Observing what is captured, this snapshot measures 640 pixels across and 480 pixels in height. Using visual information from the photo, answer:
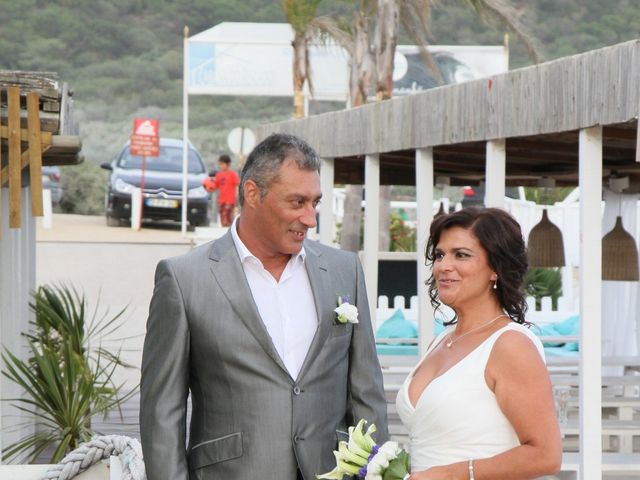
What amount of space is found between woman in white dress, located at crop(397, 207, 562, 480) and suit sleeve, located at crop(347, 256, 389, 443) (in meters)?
0.35

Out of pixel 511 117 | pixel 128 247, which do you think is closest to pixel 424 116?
pixel 511 117

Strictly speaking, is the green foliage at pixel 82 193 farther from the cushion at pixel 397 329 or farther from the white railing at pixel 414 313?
the cushion at pixel 397 329

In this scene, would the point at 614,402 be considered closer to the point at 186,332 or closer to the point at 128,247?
the point at 186,332

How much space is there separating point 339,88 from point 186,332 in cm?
3049

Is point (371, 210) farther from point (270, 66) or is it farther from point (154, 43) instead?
point (154, 43)

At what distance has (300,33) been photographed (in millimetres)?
24234

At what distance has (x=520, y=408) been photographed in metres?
3.07

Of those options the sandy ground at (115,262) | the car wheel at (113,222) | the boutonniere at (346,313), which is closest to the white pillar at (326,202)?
the sandy ground at (115,262)

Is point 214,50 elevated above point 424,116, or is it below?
above

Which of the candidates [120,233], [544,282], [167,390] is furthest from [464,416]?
[120,233]

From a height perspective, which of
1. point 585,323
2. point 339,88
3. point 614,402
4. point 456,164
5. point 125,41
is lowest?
point 614,402

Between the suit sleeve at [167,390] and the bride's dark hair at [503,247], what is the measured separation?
0.80m

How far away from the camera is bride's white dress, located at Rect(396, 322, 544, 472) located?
3.15 metres

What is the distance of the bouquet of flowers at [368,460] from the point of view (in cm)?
331
